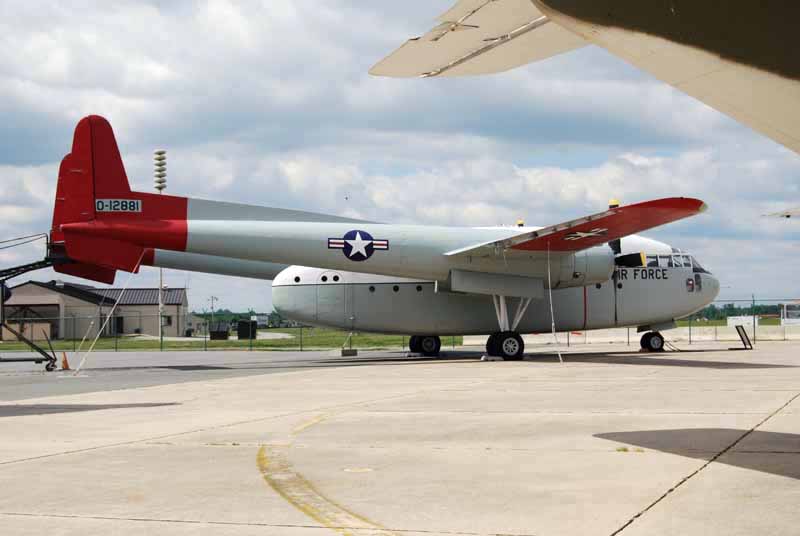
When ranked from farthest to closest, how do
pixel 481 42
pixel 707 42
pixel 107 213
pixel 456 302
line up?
pixel 456 302 → pixel 107 213 → pixel 481 42 → pixel 707 42

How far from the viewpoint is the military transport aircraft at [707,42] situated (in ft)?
15.7

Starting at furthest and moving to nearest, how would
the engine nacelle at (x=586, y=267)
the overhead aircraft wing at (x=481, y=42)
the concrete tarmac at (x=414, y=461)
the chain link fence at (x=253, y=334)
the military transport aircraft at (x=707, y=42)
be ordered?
the chain link fence at (x=253, y=334) < the engine nacelle at (x=586, y=267) < the overhead aircraft wing at (x=481, y=42) < the concrete tarmac at (x=414, y=461) < the military transport aircraft at (x=707, y=42)

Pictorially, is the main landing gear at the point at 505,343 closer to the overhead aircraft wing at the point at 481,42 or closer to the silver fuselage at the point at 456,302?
the silver fuselage at the point at 456,302

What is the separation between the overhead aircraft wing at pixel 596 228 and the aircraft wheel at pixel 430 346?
6.18m

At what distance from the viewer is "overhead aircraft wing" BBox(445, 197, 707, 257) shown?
2306cm

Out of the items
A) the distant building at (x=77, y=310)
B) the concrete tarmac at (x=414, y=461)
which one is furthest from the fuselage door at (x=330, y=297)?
the distant building at (x=77, y=310)

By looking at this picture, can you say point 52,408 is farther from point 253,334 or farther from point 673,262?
point 253,334

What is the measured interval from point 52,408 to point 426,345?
1971 centimetres

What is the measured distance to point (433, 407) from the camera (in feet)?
42.8

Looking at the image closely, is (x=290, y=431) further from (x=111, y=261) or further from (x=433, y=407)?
(x=111, y=261)

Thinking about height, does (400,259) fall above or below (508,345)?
above

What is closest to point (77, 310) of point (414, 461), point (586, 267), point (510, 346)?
point (510, 346)

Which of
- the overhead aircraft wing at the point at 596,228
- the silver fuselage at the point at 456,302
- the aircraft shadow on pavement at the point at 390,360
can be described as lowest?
the aircraft shadow on pavement at the point at 390,360

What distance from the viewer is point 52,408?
14094 mm
